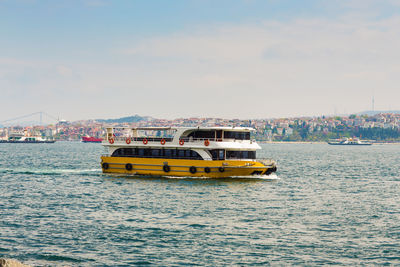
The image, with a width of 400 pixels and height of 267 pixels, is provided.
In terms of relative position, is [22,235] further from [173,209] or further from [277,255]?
[277,255]

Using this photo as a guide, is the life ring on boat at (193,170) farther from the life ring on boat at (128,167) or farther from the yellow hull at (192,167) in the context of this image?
the life ring on boat at (128,167)

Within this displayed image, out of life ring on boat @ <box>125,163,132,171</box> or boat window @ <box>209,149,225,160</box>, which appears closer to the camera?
boat window @ <box>209,149,225,160</box>

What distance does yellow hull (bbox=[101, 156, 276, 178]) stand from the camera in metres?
42.0

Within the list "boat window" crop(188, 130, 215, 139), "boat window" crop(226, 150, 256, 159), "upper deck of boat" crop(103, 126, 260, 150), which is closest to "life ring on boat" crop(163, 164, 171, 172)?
"upper deck of boat" crop(103, 126, 260, 150)

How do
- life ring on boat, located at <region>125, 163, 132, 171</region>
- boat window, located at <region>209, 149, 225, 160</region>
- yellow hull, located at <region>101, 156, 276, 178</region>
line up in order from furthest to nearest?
life ring on boat, located at <region>125, 163, 132, 171</region> → boat window, located at <region>209, 149, 225, 160</region> → yellow hull, located at <region>101, 156, 276, 178</region>

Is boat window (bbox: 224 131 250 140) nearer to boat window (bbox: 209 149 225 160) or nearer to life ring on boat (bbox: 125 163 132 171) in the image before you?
boat window (bbox: 209 149 225 160)

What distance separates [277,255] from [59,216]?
43.9 ft

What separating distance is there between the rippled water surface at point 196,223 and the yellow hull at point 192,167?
0.79 metres

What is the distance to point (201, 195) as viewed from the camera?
3484 centimetres

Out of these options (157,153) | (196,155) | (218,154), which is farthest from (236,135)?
(157,153)

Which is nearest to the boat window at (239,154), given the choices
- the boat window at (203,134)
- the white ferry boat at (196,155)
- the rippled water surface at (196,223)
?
the white ferry boat at (196,155)

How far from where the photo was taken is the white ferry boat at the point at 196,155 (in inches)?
1656

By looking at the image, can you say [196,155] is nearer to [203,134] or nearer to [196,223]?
[203,134]

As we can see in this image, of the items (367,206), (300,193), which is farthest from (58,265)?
(300,193)
